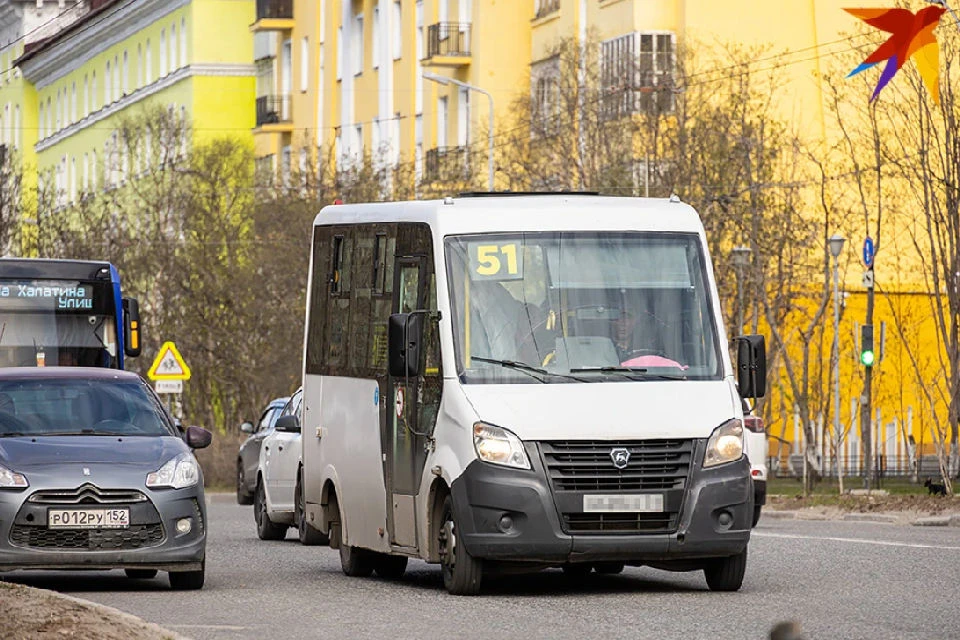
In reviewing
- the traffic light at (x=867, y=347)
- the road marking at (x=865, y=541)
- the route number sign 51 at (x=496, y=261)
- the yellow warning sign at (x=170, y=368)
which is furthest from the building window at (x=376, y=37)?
the route number sign 51 at (x=496, y=261)

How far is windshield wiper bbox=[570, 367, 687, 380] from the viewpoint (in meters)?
17.1

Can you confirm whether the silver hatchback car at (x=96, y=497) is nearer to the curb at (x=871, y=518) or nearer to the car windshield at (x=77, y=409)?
the car windshield at (x=77, y=409)

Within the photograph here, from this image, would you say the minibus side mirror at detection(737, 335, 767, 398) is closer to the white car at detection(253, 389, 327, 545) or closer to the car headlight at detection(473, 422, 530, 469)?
the car headlight at detection(473, 422, 530, 469)

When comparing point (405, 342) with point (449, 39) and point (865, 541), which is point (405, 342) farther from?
point (449, 39)

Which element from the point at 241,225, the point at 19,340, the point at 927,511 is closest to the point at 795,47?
the point at 241,225

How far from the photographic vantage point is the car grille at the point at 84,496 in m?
17.0

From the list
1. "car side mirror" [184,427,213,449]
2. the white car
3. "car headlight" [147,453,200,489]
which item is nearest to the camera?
"car headlight" [147,453,200,489]

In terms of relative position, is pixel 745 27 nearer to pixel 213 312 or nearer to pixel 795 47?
pixel 795 47

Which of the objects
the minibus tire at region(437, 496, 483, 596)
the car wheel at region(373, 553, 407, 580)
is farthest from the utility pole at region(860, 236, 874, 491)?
the minibus tire at region(437, 496, 483, 596)

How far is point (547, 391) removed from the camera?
16.8 metres

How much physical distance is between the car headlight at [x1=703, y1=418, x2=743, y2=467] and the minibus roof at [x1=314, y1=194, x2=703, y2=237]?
5.82 ft

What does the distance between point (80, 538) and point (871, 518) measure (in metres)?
18.0

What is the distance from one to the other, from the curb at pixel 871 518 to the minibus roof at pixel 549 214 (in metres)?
14.8

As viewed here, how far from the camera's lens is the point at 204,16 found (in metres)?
83.5
